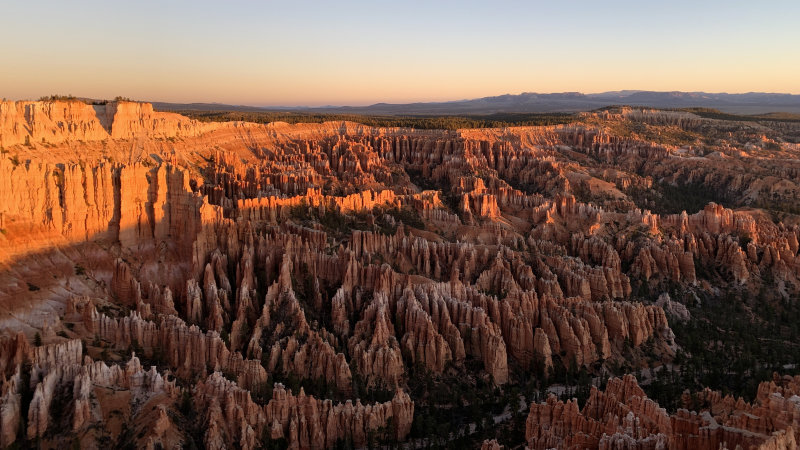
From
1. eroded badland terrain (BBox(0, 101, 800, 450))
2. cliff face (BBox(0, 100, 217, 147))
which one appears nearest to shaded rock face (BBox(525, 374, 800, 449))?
eroded badland terrain (BBox(0, 101, 800, 450))

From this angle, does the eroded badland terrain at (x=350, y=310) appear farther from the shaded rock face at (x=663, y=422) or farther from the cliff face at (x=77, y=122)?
the cliff face at (x=77, y=122)

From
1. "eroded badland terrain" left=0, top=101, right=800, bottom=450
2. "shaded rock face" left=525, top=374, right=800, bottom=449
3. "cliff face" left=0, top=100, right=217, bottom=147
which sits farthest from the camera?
"cliff face" left=0, top=100, right=217, bottom=147

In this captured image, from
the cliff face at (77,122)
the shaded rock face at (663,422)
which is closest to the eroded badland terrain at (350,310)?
the shaded rock face at (663,422)

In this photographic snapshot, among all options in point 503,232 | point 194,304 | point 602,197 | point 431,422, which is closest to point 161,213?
point 194,304

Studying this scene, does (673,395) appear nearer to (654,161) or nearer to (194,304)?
(194,304)

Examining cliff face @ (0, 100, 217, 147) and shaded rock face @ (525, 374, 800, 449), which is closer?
shaded rock face @ (525, 374, 800, 449)

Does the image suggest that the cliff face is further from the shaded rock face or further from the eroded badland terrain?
the shaded rock face

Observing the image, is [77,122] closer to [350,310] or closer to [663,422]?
[350,310]

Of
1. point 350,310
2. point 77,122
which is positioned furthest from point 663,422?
point 77,122
